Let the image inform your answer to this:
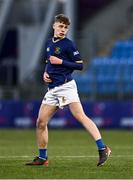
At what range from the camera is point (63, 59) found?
13.7 metres

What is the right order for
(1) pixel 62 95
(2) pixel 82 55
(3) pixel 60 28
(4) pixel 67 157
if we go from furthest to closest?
(2) pixel 82 55 → (4) pixel 67 157 → (1) pixel 62 95 → (3) pixel 60 28

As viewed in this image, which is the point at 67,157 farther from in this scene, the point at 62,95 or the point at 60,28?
the point at 60,28

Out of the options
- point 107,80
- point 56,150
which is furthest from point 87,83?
point 56,150

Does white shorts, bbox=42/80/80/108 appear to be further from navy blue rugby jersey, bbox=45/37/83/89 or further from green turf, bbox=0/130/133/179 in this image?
green turf, bbox=0/130/133/179

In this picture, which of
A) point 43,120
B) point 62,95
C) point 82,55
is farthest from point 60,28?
point 82,55

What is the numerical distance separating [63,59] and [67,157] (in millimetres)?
2274

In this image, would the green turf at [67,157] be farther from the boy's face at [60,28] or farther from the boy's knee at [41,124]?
the boy's face at [60,28]

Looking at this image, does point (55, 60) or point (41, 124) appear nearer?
point (55, 60)

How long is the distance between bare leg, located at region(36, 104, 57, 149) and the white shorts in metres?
0.08

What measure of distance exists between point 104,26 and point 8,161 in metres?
19.2

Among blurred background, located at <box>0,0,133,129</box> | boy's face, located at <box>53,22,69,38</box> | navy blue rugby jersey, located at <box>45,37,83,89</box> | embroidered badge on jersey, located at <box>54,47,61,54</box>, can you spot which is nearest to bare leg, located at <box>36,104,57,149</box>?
navy blue rugby jersey, located at <box>45,37,83,89</box>

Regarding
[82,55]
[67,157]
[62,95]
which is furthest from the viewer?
[82,55]

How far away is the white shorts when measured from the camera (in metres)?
13.6

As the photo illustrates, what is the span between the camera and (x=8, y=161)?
A: 14.4m
